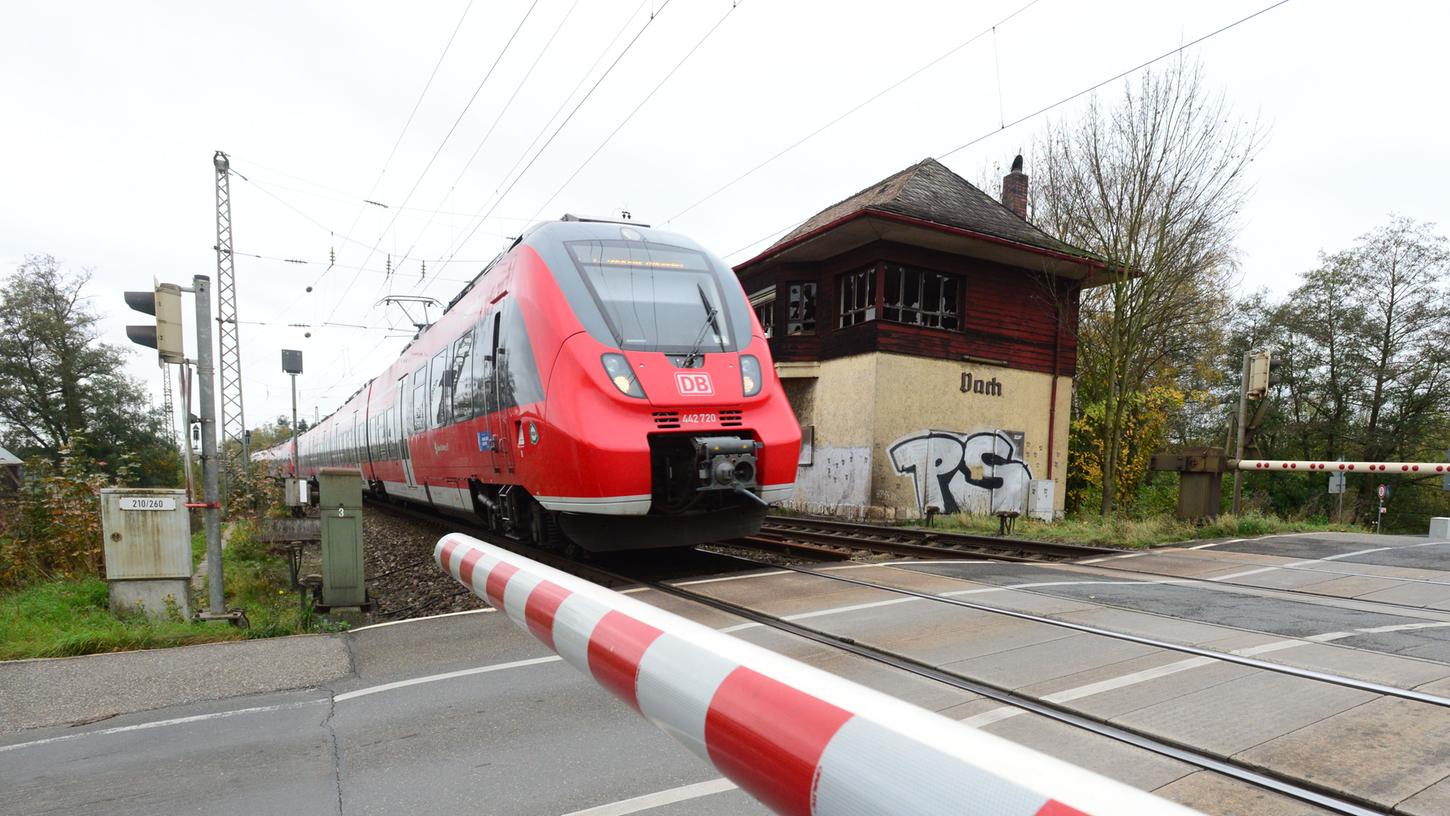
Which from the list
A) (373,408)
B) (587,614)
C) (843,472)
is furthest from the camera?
(843,472)

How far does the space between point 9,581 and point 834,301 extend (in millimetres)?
16697

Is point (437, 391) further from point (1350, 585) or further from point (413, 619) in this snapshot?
point (1350, 585)

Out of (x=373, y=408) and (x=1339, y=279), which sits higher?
(x=1339, y=279)

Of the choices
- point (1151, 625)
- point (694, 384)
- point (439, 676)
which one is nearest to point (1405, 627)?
point (1151, 625)

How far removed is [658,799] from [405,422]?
11742 millimetres

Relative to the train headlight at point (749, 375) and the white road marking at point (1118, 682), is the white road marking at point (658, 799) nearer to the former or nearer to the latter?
the white road marking at point (1118, 682)

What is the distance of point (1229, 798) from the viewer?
8.25 ft

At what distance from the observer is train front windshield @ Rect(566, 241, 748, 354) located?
698 cm

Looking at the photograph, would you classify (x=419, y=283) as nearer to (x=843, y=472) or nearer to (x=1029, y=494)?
(x=843, y=472)

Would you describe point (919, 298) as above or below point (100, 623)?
above

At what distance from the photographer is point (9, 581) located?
7348 millimetres

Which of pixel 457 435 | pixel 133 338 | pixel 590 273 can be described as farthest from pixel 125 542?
pixel 590 273

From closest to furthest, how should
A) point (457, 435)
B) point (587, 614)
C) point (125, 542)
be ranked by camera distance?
point (587, 614), point (125, 542), point (457, 435)

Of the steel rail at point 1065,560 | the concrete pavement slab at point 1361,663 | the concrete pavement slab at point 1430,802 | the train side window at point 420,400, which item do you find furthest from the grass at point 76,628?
the steel rail at point 1065,560
